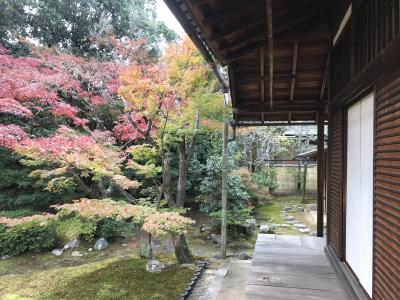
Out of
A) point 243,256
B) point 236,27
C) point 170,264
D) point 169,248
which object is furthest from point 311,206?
point 236,27

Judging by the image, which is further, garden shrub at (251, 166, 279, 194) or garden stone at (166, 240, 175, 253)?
garden shrub at (251, 166, 279, 194)

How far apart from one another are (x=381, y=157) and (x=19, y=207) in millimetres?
9904

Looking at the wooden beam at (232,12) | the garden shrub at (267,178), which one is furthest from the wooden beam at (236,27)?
the garden shrub at (267,178)

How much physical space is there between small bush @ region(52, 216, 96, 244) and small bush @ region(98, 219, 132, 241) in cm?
28

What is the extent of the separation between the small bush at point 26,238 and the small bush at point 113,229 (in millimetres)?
1280

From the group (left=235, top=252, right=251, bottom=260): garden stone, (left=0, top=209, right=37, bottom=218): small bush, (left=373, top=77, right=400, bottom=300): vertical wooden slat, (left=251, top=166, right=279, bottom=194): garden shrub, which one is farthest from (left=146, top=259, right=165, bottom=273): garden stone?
(left=251, top=166, right=279, bottom=194): garden shrub

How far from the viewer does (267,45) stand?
373 cm

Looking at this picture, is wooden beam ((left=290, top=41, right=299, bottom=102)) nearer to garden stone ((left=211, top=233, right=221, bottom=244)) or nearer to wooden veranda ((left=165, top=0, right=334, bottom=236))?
wooden veranda ((left=165, top=0, right=334, bottom=236))

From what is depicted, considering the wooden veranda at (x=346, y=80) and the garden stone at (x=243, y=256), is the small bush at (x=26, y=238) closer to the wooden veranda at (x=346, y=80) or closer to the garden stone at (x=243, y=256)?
the garden stone at (x=243, y=256)

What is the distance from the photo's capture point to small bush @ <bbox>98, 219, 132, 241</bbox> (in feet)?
28.9

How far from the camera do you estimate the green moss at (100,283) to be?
530cm

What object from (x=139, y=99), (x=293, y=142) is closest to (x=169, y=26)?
(x=139, y=99)

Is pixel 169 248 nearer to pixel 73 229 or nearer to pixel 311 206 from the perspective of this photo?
pixel 73 229

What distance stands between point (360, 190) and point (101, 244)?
293 inches
